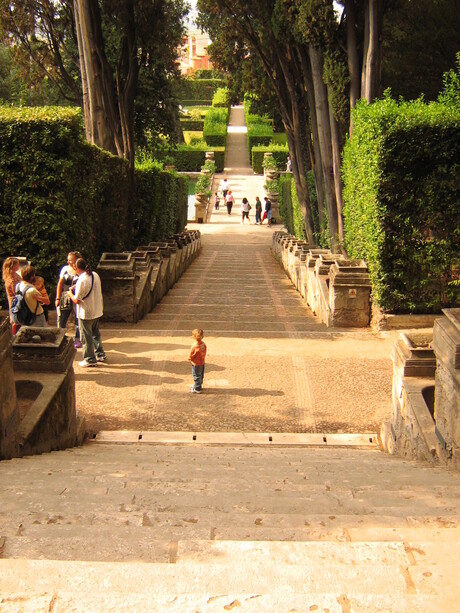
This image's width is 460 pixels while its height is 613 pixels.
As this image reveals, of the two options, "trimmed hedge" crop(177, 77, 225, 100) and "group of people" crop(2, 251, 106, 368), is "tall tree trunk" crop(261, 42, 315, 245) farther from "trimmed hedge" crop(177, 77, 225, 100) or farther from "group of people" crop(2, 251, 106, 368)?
"trimmed hedge" crop(177, 77, 225, 100)

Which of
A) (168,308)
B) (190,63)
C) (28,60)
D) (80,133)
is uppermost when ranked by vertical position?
(190,63)

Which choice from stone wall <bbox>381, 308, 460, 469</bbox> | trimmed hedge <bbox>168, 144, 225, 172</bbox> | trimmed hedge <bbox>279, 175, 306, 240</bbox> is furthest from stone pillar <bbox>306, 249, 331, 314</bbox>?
trimmed hedge <bbox>168, 144, 225, 172</bbox>

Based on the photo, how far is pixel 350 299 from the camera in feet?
40.7

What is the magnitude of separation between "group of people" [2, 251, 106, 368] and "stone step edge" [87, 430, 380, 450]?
2146mm

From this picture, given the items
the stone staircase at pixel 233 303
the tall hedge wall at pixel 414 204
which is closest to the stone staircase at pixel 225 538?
the stone staircase at pixel 233 303

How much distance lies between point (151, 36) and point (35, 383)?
1770 cm

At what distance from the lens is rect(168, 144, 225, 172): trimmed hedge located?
5691 cm

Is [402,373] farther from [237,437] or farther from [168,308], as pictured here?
[168,308]

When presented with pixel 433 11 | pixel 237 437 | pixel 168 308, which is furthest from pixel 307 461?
pixel 433 11

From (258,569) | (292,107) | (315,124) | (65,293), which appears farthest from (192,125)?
(258,569)

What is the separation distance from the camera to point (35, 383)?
6500mm

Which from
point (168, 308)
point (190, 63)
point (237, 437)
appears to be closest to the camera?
point (237, 437)

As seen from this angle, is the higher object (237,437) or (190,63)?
(190,63)

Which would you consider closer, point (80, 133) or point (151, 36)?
point (80, 133)
